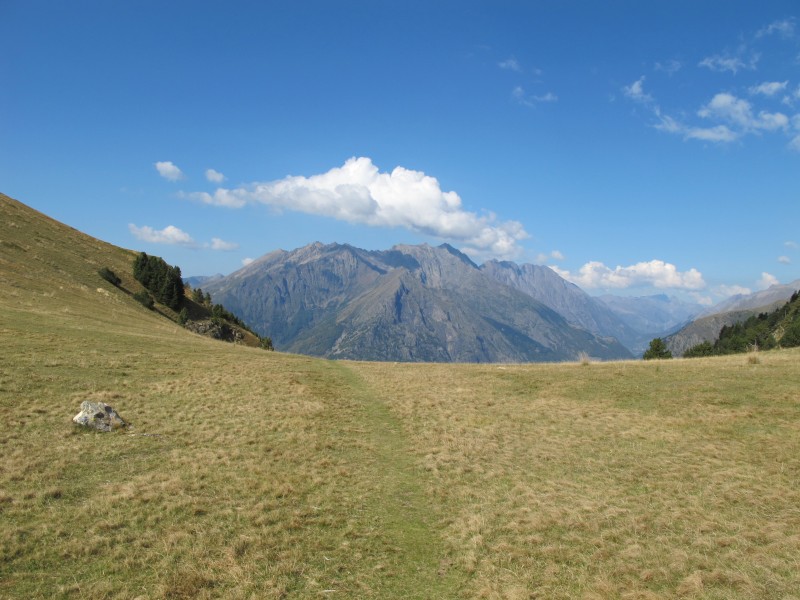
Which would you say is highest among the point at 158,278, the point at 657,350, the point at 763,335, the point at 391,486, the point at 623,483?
the point at 763,335

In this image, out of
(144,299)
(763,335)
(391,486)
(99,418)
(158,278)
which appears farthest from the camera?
(763,335)

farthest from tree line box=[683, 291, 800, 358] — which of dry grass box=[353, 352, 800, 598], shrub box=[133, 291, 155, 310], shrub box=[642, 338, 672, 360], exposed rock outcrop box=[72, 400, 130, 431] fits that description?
shrub box=[133, 291, 155, 310]

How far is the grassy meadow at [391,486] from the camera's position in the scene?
9.66 m

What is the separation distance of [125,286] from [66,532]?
7191cm

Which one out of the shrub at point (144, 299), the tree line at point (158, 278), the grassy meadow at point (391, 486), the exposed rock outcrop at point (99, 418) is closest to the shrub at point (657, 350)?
the grassy meadow at point (391, 486)

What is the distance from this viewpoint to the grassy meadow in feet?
31.7

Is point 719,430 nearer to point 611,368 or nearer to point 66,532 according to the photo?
point 611,368

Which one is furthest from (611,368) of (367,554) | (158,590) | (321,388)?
(158,590)

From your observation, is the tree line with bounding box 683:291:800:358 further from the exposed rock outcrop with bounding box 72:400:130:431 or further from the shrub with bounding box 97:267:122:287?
the shrub with bounding box 97:267:122:287

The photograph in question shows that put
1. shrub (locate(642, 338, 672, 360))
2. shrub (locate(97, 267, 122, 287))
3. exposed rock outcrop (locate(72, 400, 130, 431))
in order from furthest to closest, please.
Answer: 1. shrub (locate(642, 338, 672, 360))
2. shrub (locate(97, 267, 122, 287))
3. exposed rock outcrop (locate(72, 400, 130, 431))

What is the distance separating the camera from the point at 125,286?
2803 inches

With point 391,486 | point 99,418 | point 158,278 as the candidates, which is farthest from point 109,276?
point 391,486

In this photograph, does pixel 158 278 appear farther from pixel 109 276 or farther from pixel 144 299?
pixel 144 299

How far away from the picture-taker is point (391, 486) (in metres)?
15.6
